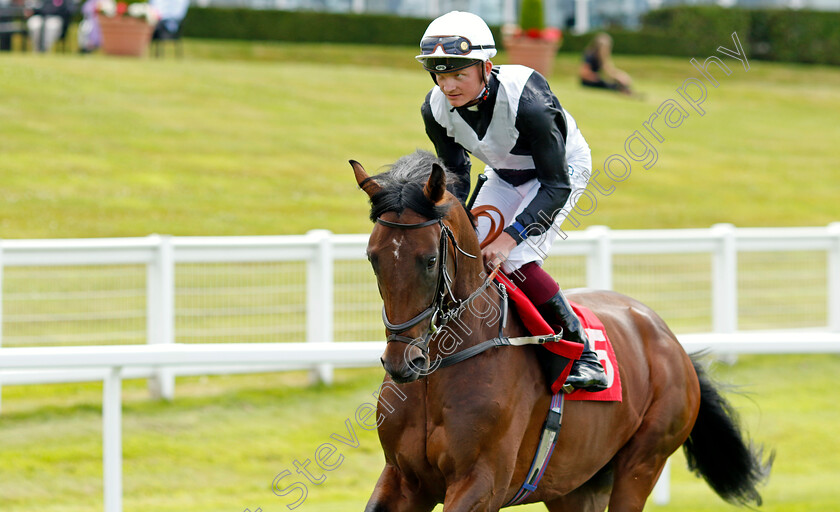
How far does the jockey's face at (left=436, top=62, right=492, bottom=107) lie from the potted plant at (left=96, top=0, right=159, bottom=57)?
15153mm

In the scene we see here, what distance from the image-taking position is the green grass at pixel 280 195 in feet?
19.9

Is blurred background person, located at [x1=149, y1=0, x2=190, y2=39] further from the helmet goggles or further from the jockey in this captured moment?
the helmet goggles

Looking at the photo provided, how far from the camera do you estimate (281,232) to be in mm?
11102

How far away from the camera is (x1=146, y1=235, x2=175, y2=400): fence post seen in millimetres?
7023

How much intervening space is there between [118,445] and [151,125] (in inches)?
434

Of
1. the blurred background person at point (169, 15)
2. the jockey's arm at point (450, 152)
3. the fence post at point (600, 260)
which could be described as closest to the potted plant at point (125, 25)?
the blurred background person at point (169, 15)

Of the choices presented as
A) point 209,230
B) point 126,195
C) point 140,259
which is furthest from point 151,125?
point 140,259

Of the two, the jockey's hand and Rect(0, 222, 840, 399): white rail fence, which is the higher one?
the jockey's hand

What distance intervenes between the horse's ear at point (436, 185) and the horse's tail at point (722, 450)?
2.03 meters

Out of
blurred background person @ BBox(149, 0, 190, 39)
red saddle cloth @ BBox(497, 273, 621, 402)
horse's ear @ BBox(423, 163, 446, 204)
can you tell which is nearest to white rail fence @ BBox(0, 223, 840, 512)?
red saddle cloth @ BBox(497, 273, 621, 402)

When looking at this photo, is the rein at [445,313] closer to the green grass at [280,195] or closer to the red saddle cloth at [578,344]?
the red saddle cloth at [578,344]

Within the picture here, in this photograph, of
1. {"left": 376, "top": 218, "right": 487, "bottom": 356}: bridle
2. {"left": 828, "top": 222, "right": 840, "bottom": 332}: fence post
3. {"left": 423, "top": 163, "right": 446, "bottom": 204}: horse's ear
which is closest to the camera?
{"left": 376, "top": 218, "right": 487, "bottom": 356}: bridle

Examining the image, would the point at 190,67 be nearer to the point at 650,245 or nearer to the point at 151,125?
the point at 151,125

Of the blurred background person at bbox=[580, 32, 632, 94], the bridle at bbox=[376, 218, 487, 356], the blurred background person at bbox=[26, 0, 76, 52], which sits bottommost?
the bridle at bbox=[376, 218, 487, 356]
